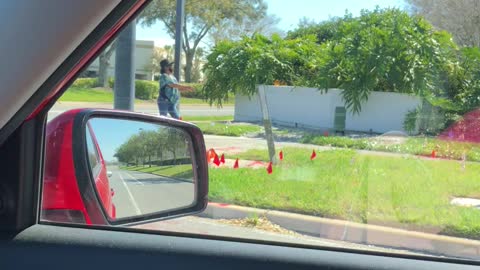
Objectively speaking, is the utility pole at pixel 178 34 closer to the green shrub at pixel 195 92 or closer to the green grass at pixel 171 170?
the green shrub at pixel 195 92

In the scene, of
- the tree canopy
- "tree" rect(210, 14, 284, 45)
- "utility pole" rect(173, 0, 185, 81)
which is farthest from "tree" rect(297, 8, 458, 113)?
"utility pole" rect(173, 0, 185, 81)

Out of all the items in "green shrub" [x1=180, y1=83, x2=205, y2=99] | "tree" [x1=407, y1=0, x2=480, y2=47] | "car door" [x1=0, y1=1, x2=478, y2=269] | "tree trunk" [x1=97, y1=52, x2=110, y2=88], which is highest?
"tree" [x1=407, y1=0, x2=480, y2=47]

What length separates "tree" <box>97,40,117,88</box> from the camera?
1854 mm

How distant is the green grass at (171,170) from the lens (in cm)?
216

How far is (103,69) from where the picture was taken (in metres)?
1.97

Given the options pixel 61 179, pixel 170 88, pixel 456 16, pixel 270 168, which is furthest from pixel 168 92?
pixel 270 168

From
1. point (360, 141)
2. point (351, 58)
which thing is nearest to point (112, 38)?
point (351, 58)

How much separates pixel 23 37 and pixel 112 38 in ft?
1.04

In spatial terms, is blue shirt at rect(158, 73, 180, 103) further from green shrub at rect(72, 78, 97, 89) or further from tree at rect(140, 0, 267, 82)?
green shrub at rect(72, 78, 97, 89)

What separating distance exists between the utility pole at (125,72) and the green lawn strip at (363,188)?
0.56m

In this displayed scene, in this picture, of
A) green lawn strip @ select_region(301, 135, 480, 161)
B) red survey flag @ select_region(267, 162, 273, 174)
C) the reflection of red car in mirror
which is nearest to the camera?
the reflection of red car in mirror

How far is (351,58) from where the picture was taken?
2736 millimetres

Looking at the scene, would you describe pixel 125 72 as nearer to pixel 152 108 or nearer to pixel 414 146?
pixel 152 108

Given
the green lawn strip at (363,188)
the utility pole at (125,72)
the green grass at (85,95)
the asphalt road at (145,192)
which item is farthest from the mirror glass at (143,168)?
the green lawn strip at (363,188)
